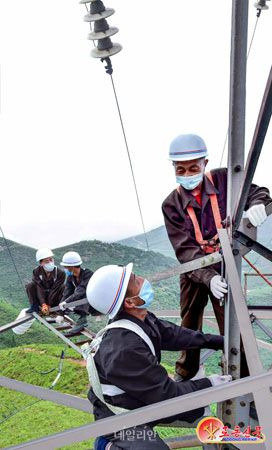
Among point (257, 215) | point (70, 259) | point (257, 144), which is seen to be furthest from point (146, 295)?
point (70, 259)

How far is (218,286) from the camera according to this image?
3.71 m

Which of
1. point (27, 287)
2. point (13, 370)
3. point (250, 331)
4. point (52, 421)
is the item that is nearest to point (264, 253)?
point (250, 331)

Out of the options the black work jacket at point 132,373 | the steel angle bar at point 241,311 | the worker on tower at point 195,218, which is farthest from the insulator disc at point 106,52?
the black work jacket at point 132,373

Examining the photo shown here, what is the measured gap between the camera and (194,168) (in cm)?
403

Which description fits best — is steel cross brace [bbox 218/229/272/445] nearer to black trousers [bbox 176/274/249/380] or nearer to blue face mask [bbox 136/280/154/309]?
blue face mask [bbox 136/280/154/309]

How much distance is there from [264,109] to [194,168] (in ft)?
4.94

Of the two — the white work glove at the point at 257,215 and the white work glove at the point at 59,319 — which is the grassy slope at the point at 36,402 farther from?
the white work glove at the point at 257,215

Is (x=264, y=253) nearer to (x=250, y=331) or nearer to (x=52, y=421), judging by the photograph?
(x=250, y=331)

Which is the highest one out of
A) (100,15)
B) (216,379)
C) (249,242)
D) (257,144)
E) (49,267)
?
A: (100,15)

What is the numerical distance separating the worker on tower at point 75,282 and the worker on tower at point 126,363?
5.57m

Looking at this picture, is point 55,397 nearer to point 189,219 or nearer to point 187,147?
point 189,219

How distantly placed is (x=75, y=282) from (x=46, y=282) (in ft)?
→ 3.11

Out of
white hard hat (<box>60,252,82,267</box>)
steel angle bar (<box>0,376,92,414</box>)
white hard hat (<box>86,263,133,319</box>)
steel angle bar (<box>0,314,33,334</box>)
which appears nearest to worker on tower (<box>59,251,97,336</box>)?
white hard hat (<box>60,252,82,267</box>)

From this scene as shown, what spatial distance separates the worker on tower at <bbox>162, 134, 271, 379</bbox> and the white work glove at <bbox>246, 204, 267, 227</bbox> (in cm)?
39
